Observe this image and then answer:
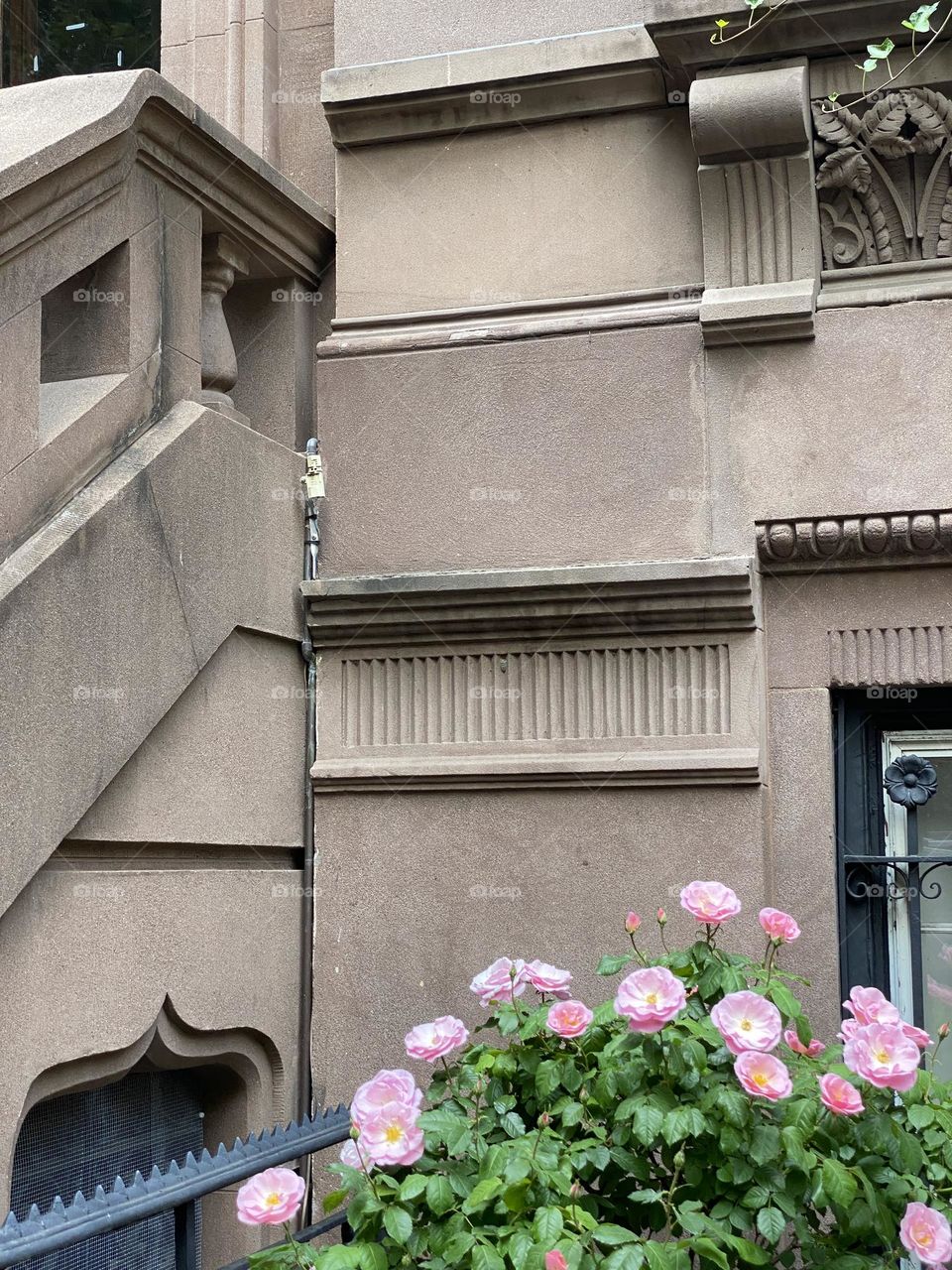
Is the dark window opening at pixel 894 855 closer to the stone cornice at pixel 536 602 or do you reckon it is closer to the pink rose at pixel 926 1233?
the stone cornice at pixel 536 602

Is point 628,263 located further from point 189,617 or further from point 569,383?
point 189,617

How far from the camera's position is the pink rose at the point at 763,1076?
3.22 m

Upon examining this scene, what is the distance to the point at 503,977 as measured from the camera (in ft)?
12.2

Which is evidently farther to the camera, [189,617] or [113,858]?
[189,617]

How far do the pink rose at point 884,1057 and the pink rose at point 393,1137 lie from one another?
0.99 m

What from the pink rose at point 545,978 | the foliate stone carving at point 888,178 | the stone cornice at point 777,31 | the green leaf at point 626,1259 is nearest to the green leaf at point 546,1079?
the pink rose at point 545,978

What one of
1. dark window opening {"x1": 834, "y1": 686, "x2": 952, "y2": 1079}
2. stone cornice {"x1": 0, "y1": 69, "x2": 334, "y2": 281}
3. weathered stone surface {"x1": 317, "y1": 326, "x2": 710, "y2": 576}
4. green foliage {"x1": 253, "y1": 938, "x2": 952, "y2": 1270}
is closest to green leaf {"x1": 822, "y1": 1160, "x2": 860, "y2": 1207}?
green foliage {"x1": 253, "y1": 938, "x2": 952, "y2": 1270}

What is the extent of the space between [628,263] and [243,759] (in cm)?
220

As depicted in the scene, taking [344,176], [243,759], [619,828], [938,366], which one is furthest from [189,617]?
[938,366]

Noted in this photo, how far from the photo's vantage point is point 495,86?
17.7 feet

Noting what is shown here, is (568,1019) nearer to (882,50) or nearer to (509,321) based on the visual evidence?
(509,321)

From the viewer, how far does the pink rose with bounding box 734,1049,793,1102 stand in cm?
322

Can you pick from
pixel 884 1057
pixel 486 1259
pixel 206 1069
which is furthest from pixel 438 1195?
pixel 206 1069

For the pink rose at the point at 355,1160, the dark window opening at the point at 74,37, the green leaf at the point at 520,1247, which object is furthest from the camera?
the dark window opening at the point at 74,37
